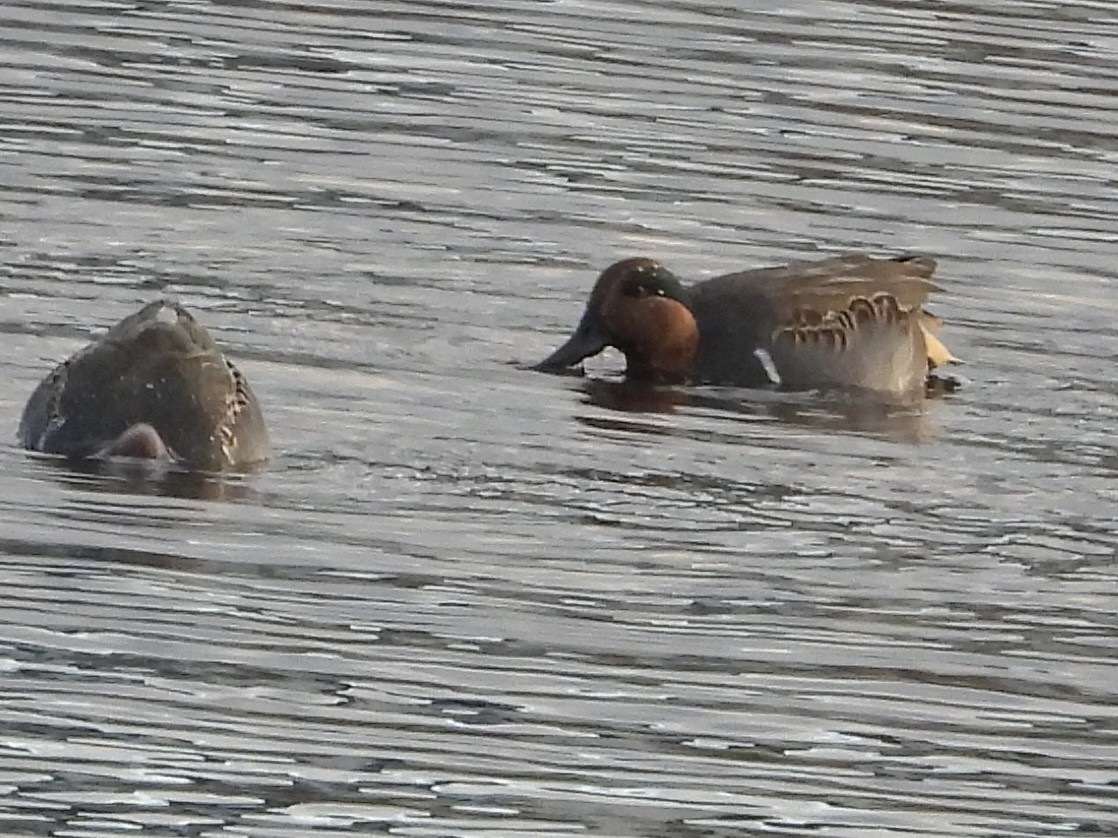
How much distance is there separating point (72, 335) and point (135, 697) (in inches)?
213

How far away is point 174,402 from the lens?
1317cm

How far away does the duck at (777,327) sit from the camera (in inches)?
629

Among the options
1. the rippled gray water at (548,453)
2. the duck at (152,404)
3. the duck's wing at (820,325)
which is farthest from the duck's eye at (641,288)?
the duck at (152,404)

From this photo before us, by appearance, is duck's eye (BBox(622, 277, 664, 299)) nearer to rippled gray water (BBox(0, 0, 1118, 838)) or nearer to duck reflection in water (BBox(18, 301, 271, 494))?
rippled gray water (BBox(0, 0, 1118, 838))

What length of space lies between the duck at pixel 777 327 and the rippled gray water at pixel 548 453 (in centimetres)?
24

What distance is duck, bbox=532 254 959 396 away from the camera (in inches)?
629

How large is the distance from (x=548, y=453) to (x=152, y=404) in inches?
54.9

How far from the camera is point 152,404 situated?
43.2 feet

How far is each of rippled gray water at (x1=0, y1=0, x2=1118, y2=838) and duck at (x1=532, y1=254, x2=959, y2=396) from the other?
239 mm

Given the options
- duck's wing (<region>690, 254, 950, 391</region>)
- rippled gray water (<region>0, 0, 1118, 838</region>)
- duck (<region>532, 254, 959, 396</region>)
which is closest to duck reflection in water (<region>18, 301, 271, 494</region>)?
rippled gray water (<region>0, 0, 1118, 838</region>)

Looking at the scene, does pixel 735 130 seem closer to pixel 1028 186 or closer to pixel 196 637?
pixel 1028 186

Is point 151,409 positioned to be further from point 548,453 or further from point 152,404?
point 548,453

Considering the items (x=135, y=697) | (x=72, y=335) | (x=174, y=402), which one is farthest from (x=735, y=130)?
(x=135, y=697)

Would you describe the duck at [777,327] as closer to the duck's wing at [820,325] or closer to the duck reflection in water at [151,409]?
the duck's wing at [820,325]
